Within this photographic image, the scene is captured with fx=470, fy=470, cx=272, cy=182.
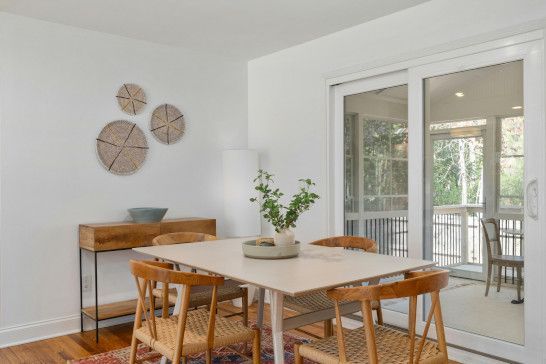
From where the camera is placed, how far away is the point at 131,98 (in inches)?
160

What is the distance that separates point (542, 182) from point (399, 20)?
153 cm

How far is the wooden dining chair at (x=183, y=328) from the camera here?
6.63ft

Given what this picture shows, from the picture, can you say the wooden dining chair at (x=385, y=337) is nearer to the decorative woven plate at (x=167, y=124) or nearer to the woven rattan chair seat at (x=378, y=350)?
the woven rattan chair seat at (x=378, y=350)

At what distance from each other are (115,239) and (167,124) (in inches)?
48.2

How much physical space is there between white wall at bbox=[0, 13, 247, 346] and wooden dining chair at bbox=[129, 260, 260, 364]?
5.46 feet

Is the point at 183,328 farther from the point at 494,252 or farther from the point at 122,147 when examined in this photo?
the point at 122,147

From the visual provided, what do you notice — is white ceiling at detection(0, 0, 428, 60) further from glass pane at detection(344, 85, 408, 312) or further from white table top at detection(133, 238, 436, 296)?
white table top at detection(133, 238, 436, 296)

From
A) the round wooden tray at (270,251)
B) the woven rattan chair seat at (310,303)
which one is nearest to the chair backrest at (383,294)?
the round wooden tray at (270,251)

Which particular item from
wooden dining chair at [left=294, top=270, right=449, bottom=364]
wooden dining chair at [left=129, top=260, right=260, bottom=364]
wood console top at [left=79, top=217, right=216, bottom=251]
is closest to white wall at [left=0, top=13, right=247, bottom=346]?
wood console top at [left=79, top=217, right=216, bottom=251]

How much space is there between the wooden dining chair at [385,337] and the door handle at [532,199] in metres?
1.08

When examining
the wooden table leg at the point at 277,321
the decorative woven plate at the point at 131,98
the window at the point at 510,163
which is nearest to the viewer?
the wooden table leg at the point at 277,321

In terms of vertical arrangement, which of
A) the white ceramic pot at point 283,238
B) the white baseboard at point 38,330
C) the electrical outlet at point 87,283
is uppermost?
the white ceramic pot at point 283,238

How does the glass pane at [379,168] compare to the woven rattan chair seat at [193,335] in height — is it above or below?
above

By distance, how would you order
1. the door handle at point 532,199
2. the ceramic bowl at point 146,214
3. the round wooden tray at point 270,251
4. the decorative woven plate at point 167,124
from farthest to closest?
the decorative woven plate at point 167,124 < the ceramic bowl at point 146,214 < the door handle at point 532,199 < the round wooden tray at point 270,251
